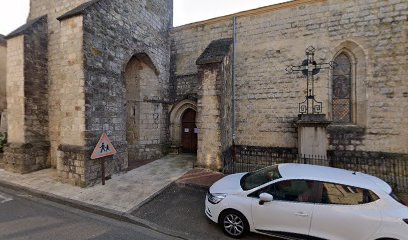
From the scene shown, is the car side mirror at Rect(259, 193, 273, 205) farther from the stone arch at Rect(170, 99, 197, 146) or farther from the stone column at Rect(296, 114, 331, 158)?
the stone arch at Rect(170, 99, 197, 146)

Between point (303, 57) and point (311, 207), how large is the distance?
267 inches

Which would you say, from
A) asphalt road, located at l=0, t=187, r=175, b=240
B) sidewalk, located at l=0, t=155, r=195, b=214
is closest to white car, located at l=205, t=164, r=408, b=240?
asphalt road, located at l=0, t=187, r=175, b=240

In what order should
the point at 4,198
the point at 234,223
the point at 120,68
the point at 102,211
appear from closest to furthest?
the point at 234,223 < the point at 102,211 < the point at 4,198 < the point at 120,68

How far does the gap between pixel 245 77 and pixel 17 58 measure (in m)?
8.80

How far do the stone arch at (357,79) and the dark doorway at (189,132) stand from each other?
6.14 meters

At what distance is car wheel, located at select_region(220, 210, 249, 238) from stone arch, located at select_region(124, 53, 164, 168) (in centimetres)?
607

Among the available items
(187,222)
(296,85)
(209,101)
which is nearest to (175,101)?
(209,101)

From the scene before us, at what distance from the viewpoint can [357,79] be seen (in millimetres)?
7605

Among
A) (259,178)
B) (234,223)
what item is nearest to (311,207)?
(259,178)

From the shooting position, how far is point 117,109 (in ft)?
22.6

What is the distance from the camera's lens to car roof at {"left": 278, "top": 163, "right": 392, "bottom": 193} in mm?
3152

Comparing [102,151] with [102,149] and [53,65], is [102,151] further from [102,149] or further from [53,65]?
[53,65]

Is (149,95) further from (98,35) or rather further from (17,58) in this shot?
(17,58)

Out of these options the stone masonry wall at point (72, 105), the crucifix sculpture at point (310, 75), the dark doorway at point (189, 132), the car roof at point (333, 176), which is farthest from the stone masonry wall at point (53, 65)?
the crucifix sculpture at point (310, 75)
